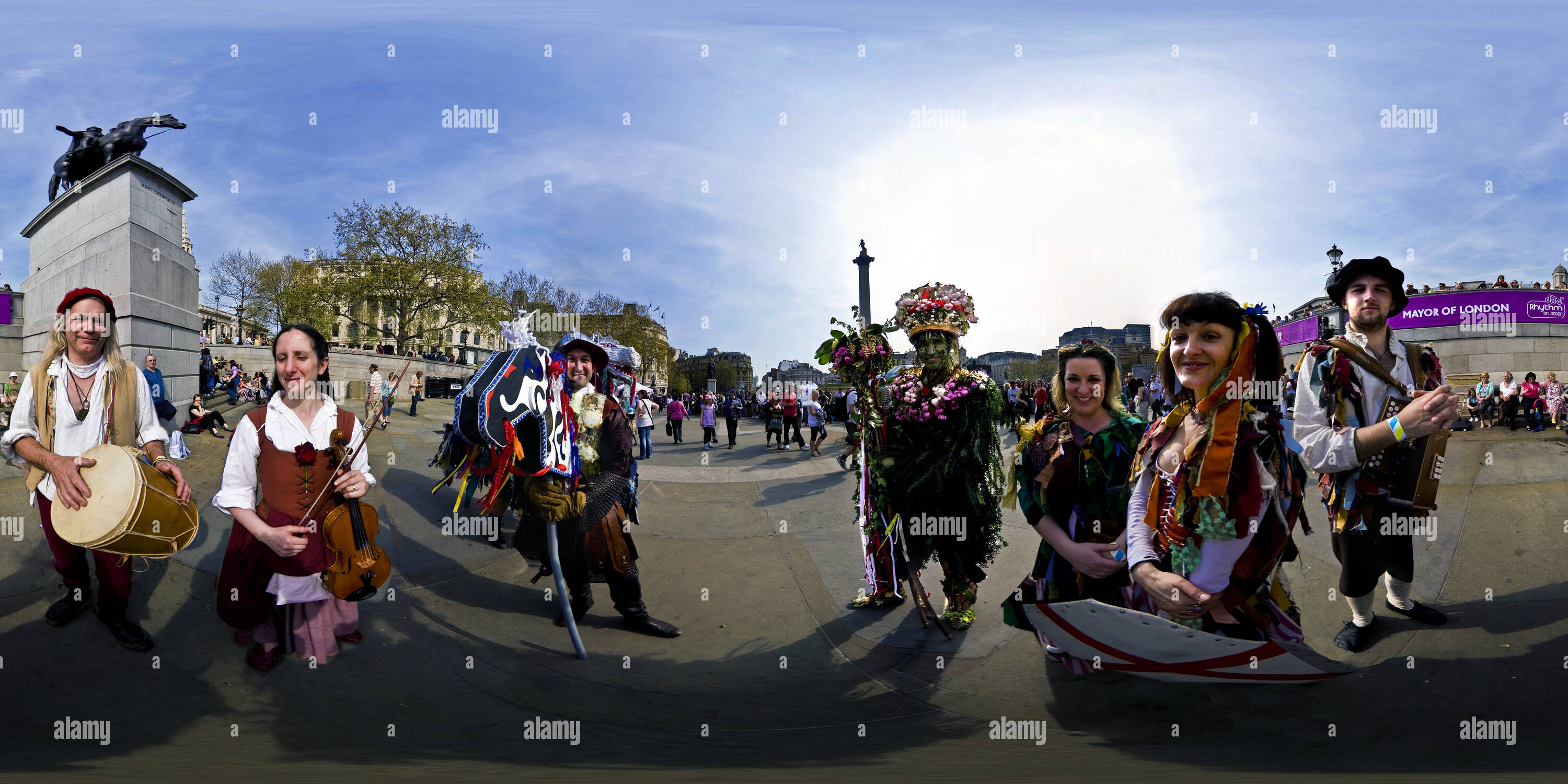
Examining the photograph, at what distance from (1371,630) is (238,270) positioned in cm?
4821

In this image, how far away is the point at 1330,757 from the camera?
1.92 m

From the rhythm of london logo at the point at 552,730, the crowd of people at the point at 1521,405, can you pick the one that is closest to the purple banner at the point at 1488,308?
the crowd of people at the point at 1521,405

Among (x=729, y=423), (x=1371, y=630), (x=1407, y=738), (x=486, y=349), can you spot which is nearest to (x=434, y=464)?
(x=1407, y=738)

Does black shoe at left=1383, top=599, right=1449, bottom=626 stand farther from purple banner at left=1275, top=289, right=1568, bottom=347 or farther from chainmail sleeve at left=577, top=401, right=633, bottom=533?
purple banner at left=1275, top=289, right=1568, bottom=347

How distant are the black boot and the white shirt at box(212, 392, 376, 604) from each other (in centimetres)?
122

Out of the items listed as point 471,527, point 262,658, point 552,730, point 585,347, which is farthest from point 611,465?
point 262,658

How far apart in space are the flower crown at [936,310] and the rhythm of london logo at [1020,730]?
2647 millimetres

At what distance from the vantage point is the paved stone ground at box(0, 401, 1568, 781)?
2.07 metres

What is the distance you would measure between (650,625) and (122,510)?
8.38ft

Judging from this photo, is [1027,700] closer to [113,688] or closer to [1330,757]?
[1330,757]

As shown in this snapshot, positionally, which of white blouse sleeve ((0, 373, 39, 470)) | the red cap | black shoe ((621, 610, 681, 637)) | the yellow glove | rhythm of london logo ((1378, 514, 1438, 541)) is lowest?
black shoe ((621, 610, 681, 637))

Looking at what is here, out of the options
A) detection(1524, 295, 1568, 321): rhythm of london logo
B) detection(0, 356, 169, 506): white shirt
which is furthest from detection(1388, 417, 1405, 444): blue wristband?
detection(1524, 295, 1568, 321): rhythm of london logo

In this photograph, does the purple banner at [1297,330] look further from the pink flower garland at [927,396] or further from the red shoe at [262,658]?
the red shoe at [262,658]

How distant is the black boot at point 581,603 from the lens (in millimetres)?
3492
